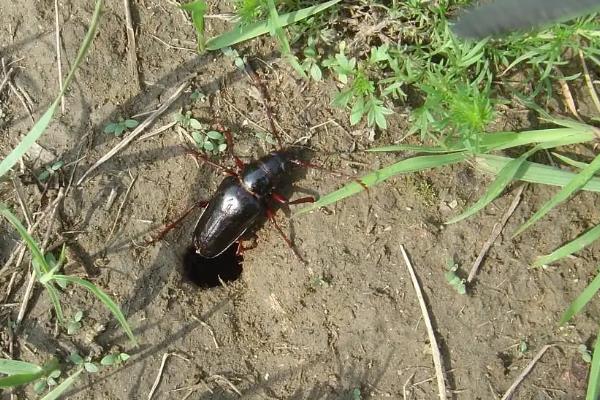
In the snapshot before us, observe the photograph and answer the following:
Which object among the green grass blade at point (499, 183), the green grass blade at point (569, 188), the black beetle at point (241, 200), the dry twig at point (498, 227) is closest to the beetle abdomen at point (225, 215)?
A: the black beetle at point (241, 200)

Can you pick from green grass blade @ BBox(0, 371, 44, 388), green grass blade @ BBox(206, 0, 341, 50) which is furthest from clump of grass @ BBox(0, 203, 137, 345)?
green grass blade @ BBox(206, 0, 341, 50)

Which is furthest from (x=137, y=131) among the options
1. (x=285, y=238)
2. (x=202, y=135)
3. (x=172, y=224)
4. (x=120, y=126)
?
(x=285, y=238)

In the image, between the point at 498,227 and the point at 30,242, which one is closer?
the point at 30,242

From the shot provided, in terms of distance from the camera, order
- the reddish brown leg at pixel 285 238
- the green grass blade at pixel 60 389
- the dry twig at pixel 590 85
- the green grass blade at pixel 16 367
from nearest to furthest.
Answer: the green grass blade at pixel 60 389
the green grass blade at pixel 16 367
the reddish brown leg at pixel 285 238
the dry twig at pixel 590 85

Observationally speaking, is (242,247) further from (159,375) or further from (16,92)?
(16,92)

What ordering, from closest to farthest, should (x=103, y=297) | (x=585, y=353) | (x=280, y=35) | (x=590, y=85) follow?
(x=103, y=297) → (x=280, y=35) → (x=585, y=353) → (x=590, y=85)

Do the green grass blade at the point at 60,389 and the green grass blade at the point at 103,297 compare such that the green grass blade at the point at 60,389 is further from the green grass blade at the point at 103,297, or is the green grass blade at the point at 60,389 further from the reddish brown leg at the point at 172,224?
the reddish brown leg at the point at 172,224
